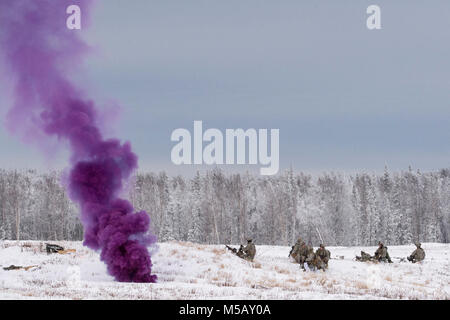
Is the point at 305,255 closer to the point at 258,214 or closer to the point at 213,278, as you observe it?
the point at 213,278

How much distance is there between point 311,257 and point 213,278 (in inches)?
365

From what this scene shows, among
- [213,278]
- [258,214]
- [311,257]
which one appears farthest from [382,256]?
[258,214]

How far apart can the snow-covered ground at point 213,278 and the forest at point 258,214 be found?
49.2 metres

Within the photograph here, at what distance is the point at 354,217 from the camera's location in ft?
331

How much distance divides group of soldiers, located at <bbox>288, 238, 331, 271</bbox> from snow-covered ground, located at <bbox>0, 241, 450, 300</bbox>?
1.98ft

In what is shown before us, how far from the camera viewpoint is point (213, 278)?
29859 mm

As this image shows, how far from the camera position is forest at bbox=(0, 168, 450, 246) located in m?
92.8

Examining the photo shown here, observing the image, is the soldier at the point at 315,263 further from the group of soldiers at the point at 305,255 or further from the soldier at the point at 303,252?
the soldier at the point at 303,252

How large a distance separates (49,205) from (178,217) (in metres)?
24.3

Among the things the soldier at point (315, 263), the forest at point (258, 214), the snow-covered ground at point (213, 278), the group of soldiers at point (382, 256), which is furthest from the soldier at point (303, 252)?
the forest at point (258, 214)

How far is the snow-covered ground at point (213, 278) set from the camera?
22094 mm

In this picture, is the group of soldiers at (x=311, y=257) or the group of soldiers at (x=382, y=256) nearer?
the group of soldiers at (x=311, y=257)
